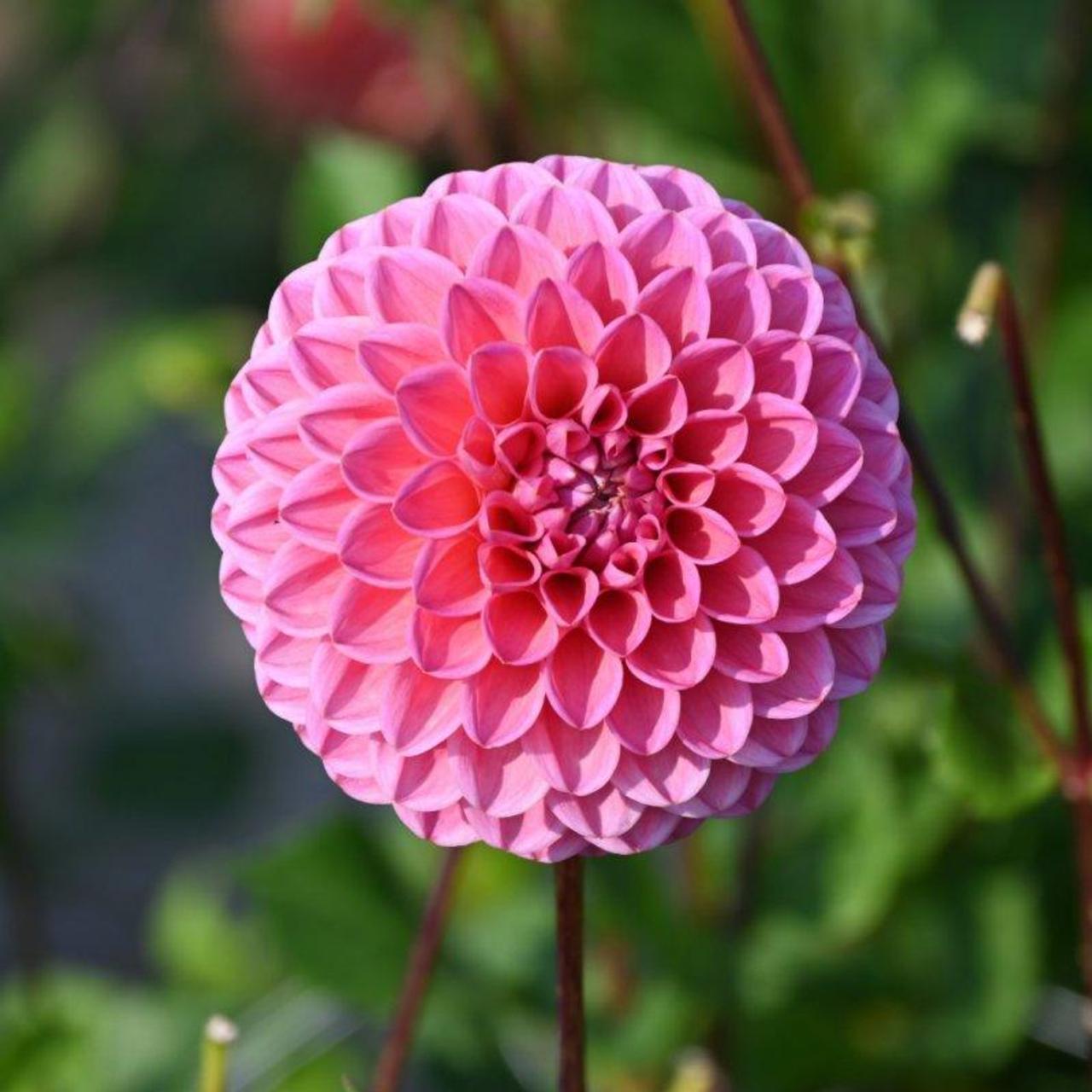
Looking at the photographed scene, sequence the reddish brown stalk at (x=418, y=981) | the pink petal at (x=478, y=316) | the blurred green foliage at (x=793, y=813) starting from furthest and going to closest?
1. the blurred green foliage at (x=793, y=813)
2. the reddish brown stalk at (x=418, y=981)
3. the pink petal at (x=478, y=316)

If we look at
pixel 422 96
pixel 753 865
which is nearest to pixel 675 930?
pixel 753 865

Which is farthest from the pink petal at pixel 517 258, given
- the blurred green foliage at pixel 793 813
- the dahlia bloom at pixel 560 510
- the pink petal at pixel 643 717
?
the blurred green foliage at pixel 793 813

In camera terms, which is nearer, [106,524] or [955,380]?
[955,380]

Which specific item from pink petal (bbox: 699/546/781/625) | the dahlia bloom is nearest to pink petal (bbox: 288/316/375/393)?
the dahlia bloom

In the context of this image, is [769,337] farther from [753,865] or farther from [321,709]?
[753,865]

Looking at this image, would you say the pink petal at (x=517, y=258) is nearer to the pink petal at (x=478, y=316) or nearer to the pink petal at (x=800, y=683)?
the pink petal at (x=478, y=316)

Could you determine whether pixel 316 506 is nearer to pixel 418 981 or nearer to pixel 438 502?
pixel 438 502

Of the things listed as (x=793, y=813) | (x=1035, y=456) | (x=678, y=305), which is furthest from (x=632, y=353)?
(x=793, y=813)
